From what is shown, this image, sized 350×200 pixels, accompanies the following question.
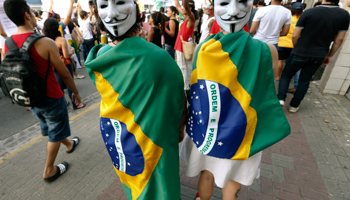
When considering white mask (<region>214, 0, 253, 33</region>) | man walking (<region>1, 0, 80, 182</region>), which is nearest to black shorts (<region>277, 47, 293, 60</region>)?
white mask (<region>214, 0, 253, 33</region>)

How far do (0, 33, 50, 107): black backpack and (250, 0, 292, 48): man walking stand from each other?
13.5ft

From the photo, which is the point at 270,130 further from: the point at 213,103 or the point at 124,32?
the point at 124,32

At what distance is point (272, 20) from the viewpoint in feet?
13.2

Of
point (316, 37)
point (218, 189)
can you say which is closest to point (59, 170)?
point (218, 189)

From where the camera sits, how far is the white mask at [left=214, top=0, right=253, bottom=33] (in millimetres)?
1258

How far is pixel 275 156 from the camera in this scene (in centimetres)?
292

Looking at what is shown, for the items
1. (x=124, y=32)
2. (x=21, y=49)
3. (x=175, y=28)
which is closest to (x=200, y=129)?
(x=124, y=32)

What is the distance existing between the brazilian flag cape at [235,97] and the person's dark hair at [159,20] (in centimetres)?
461

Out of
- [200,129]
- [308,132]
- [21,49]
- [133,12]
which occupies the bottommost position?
[308,132]

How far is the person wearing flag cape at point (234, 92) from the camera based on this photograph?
1.21 m

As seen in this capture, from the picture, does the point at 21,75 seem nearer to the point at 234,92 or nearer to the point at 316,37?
the point at 234,92

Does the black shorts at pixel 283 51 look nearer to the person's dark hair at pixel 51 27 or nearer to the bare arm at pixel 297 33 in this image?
the bare arm at pixel 297 33

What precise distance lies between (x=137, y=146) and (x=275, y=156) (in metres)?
2.45

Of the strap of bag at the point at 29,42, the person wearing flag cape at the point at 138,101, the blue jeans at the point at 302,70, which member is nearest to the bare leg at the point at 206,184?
the person wearing flag cape at the point at 138,101
